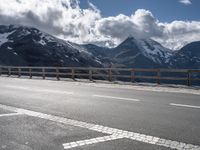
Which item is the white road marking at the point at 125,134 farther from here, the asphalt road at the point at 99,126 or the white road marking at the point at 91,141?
the white road marking at the point at 91,141

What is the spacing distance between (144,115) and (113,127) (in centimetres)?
182

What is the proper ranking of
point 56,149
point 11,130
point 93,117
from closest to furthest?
point 56,149, point 11,130, point 93,117

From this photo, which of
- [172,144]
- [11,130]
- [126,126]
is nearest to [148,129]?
[126,126]

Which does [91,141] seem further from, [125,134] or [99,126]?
[99,126]

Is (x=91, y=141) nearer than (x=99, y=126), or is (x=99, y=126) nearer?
(x=91, y=141)

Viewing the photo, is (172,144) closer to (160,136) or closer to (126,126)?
(160,136)

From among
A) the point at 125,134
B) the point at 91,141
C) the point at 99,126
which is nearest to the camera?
the point at 91,141

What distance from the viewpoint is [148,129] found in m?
7.05

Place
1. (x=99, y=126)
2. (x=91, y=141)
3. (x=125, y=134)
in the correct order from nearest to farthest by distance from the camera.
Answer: (x=91, y=141), (x=125, y=134), (x=99, y=126)

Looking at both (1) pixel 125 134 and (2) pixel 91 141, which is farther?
(1) pixel 125 134

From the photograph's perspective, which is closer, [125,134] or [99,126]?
[125,134]

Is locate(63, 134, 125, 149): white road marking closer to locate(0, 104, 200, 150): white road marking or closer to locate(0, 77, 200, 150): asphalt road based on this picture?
locate(0, 77, 200, 150): asphalt road

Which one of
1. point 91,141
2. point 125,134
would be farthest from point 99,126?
point 91,141

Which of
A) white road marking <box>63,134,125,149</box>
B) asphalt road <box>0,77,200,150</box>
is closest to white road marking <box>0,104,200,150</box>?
asphalt road <box>0,77,200,150</box>
